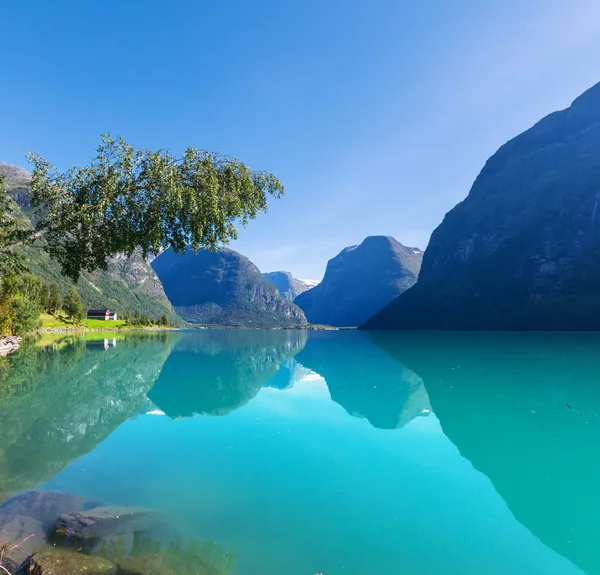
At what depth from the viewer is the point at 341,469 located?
1173 centimetres

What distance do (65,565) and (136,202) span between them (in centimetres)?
943

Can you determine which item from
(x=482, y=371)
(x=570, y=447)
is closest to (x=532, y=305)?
(x=482, y=371)

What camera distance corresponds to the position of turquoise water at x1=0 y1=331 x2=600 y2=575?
24.0 feet

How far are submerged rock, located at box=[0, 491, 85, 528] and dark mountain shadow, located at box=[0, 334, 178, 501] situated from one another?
26.9 inches

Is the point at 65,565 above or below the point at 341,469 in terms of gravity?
above

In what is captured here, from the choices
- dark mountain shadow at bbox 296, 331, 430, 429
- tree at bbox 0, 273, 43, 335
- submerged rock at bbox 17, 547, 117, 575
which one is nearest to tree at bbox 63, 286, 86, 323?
tree at bbox 0, 273, 43, 335

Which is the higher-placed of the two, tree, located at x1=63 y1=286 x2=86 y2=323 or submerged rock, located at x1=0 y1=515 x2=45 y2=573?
tree, located at x1=63 y1=286 x2=86 y2=323

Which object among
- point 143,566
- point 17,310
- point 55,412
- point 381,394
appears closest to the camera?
point 143,566

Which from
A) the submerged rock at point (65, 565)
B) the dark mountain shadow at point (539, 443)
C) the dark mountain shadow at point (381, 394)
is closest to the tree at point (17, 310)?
the dark mountain shadow at point (381, 394)

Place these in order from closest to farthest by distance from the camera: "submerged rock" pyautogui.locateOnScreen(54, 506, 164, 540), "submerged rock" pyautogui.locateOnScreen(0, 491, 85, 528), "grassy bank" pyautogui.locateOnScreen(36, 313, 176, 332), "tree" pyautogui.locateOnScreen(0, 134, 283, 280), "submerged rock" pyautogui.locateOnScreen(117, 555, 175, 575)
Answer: "submerged rock" pyautogui.locateOnScreen(117, 555, 175, 575)
"submerged rock" pyautogui.locateOnScreen(54, 506, 164, 540)
"submerged rock" pyautogui.locateOnScreen(0, 491, 85, 528)
"tree" pyautogui.locateOnScreen(0, 134, 283, 280)
"grassy bank" pyautogui.locateOnScreen(36, 313, 176, 332)

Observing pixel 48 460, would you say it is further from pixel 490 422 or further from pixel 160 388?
pixel 490 422

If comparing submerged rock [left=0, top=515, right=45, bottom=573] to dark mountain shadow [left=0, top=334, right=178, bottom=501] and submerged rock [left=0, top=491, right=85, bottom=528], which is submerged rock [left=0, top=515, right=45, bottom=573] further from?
dark mountain shadow [left=0, top=334, right=178, bottom=501]

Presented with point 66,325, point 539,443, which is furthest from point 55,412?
point 66,325

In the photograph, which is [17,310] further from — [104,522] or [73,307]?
[73,307]
